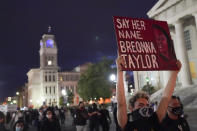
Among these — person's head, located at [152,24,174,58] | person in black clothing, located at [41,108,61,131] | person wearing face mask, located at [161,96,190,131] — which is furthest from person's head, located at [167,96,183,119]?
person in black clothing, located at [41,108,61,131]

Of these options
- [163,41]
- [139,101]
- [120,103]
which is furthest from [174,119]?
[163,41]

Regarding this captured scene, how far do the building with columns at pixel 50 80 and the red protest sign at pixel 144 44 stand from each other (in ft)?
371

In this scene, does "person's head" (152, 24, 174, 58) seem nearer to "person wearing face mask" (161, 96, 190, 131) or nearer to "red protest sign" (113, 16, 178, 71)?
"red protest sign" (113, 16, 178, 71)

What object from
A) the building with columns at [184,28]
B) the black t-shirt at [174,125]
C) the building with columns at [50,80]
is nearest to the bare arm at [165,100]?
the black t-shirt at [174,125]

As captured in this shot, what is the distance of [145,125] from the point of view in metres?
3.04

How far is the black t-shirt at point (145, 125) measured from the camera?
3.04 metres

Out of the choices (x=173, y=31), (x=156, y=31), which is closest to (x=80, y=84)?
(x=173, y=31)

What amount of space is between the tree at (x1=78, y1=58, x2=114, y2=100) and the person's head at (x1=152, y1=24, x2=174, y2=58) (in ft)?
166

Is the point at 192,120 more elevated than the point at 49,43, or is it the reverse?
the point at 49,43

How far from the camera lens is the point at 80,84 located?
59312 millimetres

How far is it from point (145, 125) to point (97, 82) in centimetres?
5334

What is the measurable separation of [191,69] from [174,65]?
3324 cm

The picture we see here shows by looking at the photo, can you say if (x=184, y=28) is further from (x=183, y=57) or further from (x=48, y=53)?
(x=48, y=53)

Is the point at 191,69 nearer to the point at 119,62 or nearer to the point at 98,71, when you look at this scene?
the point at 98,71
